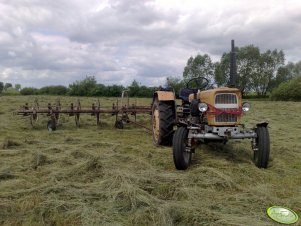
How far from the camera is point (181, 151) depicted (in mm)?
5910

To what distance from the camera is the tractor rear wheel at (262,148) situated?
6098 mm

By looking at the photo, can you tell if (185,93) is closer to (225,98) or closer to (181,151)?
(225,98)

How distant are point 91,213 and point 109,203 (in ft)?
1.05

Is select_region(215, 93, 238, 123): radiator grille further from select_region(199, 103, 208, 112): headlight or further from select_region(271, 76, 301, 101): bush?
select_region(271, 76, 301, 101): bush

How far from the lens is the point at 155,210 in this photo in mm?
4008

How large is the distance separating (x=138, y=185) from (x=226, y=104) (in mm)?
2613

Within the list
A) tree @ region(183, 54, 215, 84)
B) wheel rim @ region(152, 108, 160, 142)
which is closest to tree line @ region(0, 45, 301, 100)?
tree @ region(183, 54, 215, 84)

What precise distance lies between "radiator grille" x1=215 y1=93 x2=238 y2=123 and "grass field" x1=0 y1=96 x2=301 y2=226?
0.76 m

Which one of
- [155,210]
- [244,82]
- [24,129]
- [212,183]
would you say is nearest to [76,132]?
[24,129]

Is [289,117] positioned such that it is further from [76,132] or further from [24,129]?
[24,129]

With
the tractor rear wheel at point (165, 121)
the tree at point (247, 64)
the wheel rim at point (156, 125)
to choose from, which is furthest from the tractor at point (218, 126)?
the tree at point (247, 64)

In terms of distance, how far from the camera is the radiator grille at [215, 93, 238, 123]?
654 cm

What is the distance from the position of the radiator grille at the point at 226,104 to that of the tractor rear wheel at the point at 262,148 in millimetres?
553

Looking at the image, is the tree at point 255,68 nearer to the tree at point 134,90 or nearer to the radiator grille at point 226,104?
the tree at point 134,90
